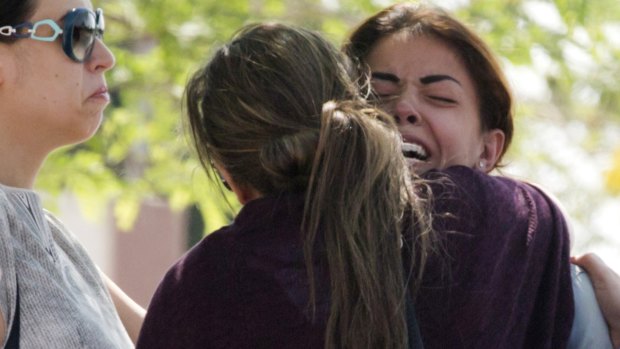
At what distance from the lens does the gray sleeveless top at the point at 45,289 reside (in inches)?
92.8

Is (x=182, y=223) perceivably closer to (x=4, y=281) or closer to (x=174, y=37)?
(x=174, y=37)

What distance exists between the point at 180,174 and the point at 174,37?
0.95m

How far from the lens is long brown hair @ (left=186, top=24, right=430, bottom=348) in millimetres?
2137

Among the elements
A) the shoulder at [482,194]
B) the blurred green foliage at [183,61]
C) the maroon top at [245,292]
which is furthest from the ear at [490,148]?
the blurred green foliage at [183,61]

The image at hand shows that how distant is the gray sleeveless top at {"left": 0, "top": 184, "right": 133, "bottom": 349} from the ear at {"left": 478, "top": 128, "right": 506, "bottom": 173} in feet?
Answer: 2.62

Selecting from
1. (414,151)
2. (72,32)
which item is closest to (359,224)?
(414,151)

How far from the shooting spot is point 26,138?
101 inches

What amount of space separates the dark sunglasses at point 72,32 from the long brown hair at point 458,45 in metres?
0.51

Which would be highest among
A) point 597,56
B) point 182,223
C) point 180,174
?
point 597,56

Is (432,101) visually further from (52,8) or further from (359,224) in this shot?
(52,8)

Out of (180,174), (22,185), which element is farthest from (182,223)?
(22,185)

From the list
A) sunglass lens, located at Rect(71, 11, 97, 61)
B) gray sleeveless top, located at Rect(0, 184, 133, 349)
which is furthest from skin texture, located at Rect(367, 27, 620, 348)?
gray sleeveless top, located at Rect(0, 184, 133, 349)

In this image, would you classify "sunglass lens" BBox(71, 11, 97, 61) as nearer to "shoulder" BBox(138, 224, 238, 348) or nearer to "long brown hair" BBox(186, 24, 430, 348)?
"long brown hair" BBox(186, 24, 430, 348)

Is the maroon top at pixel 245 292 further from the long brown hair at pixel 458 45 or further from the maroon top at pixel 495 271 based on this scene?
the long brown hair at pixel 458 45
